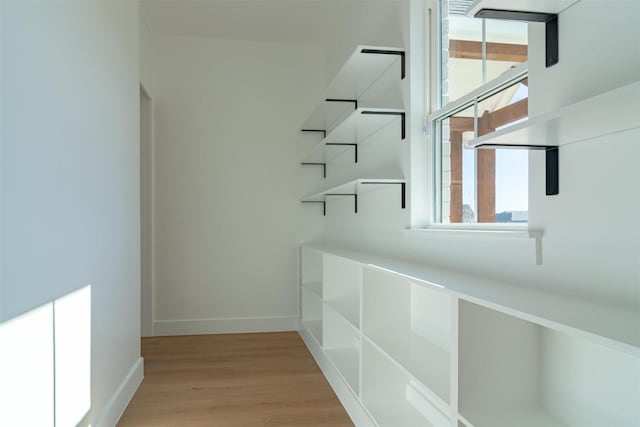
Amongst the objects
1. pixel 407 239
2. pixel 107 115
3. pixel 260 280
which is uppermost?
pixel 107 115

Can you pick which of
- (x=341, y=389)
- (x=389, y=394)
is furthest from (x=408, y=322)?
(x=341, y=389)

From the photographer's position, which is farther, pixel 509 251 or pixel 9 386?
pixel 509 251

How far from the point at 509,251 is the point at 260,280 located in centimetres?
315

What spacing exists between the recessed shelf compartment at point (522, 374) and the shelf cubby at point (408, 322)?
379mm

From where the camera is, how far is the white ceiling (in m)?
3.62

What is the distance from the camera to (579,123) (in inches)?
44.7

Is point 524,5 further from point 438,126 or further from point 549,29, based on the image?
point 438,126

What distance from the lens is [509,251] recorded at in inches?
63.3

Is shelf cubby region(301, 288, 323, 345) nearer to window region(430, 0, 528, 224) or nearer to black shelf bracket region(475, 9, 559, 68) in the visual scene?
window region(430, 0, 528, 224)

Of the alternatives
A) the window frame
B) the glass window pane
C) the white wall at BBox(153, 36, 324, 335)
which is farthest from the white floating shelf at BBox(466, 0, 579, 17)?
the white wall at BBox(153, 36, 324, 335)

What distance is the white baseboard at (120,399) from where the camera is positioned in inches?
87.7

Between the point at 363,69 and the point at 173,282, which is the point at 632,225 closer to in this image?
the point at 363,69

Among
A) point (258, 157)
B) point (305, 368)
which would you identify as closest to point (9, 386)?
point (305, 368)

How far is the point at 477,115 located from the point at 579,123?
90 cm
